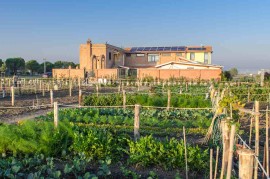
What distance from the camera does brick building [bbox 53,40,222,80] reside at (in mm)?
36853

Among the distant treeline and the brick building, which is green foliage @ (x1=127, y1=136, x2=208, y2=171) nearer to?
the brick building

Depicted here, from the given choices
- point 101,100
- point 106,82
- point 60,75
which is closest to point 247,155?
point 101,100

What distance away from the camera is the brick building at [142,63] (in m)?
36.9

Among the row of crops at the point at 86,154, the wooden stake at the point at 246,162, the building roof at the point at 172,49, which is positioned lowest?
the row of crops at the point at 86,154

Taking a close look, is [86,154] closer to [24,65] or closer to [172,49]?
[172,49]

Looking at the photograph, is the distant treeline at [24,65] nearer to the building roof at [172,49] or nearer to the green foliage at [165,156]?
the building roof at [172,49]

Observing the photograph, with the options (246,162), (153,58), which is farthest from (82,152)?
(153,58)

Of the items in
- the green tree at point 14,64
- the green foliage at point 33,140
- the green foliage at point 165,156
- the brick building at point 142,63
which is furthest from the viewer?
the green tree at point 14,64

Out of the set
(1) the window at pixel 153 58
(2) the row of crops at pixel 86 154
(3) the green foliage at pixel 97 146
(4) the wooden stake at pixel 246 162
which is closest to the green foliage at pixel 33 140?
(2) the row of crops at pixel 86 154

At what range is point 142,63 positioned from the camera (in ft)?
162

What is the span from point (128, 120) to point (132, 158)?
→ 4.77 metres

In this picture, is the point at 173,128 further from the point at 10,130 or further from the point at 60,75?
the point at 60,75

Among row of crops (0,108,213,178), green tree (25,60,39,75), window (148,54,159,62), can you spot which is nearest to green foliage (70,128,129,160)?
row of crops (0,108,213,178)

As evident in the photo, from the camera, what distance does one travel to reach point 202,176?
16.9ft
